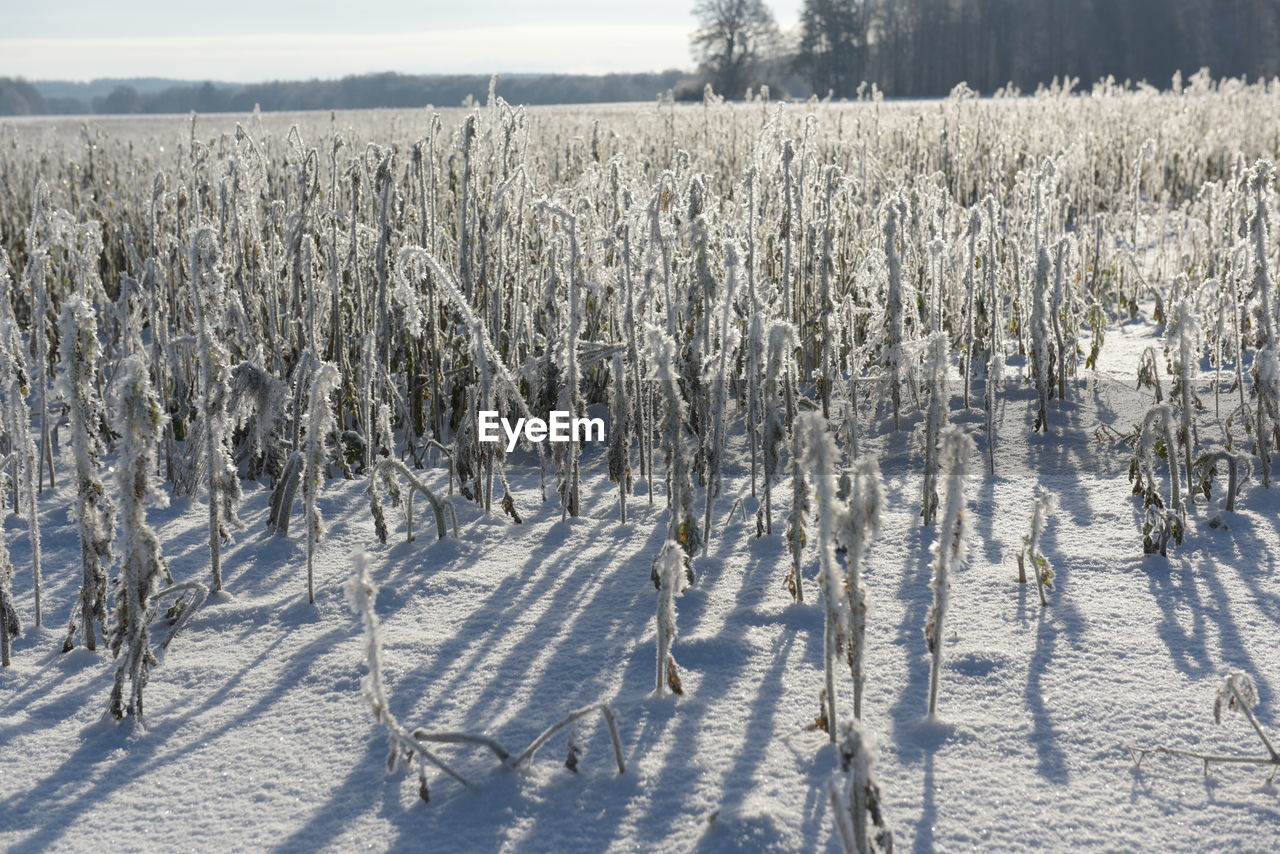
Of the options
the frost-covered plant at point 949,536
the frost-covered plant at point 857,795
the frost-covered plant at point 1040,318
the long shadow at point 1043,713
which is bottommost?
the long shadow at point 1043,713

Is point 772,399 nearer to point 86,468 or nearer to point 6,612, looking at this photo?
point 86,468

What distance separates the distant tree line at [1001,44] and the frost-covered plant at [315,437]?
3841 cm

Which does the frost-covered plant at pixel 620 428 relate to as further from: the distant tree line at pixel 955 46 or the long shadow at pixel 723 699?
the distant tree line at pixel 955 46

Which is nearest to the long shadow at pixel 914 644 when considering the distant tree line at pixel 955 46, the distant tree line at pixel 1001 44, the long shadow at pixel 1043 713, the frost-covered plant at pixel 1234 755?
the long shadow at pixel 1043 713

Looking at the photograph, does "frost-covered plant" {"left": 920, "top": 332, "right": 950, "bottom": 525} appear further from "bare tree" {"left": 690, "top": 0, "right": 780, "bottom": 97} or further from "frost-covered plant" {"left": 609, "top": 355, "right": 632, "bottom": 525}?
"bare tree" {"left": 690, "top": 0, "right": 780, "bottom": 97}

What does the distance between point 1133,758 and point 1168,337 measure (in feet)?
3.66

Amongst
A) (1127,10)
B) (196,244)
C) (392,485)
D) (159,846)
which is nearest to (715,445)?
(392,485)

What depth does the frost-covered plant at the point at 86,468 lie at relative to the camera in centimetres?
138

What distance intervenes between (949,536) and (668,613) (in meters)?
0.34

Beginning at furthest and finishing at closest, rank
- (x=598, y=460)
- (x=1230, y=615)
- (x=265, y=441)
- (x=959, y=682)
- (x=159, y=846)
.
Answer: (x=598, y=460), (x=265, y=441), (x=1230, y=615), (x=959, y=682), (x=159, y=846)

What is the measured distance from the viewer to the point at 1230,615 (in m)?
1.56

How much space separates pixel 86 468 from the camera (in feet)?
4.65

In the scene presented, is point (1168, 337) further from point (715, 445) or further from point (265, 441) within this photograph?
point (265, 441)

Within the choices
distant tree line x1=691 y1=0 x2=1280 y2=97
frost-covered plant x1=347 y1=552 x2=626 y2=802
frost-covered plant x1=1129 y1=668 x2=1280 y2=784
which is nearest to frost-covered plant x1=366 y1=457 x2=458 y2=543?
frost-covered plant x1=347 y1=552 x2=626 y2=802
